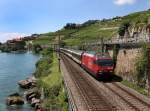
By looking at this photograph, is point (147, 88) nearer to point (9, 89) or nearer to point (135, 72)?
point (135, 72)

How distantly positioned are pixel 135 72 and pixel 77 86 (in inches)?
302

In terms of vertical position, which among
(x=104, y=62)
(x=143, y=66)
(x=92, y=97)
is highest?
(x=143, y=66)

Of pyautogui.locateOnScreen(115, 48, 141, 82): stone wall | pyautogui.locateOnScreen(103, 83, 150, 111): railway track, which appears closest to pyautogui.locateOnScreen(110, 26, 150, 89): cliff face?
pyautogui.locateOnScreen(115, 48, 141, 82): stone wall

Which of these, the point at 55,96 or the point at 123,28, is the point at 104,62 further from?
the point at 123,28

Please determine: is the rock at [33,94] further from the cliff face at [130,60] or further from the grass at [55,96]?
the cliff face at [130,60]

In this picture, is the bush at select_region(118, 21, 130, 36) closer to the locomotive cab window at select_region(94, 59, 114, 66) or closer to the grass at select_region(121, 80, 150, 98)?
the locomotive cab window at select_region(94, 59, 114, 66)

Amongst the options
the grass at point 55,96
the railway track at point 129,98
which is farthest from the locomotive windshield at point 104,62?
the grass at point 55,96

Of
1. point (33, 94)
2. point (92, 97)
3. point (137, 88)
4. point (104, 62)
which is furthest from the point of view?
point (33, 94)

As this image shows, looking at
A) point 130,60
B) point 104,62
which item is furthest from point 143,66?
point 104,62

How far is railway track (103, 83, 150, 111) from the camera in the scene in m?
33.2

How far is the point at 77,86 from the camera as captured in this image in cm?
4691

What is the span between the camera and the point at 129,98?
37500 mm

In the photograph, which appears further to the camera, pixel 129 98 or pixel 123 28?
pixel 123 28

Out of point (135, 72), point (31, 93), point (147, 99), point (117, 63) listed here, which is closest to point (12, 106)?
point (31, 93)
